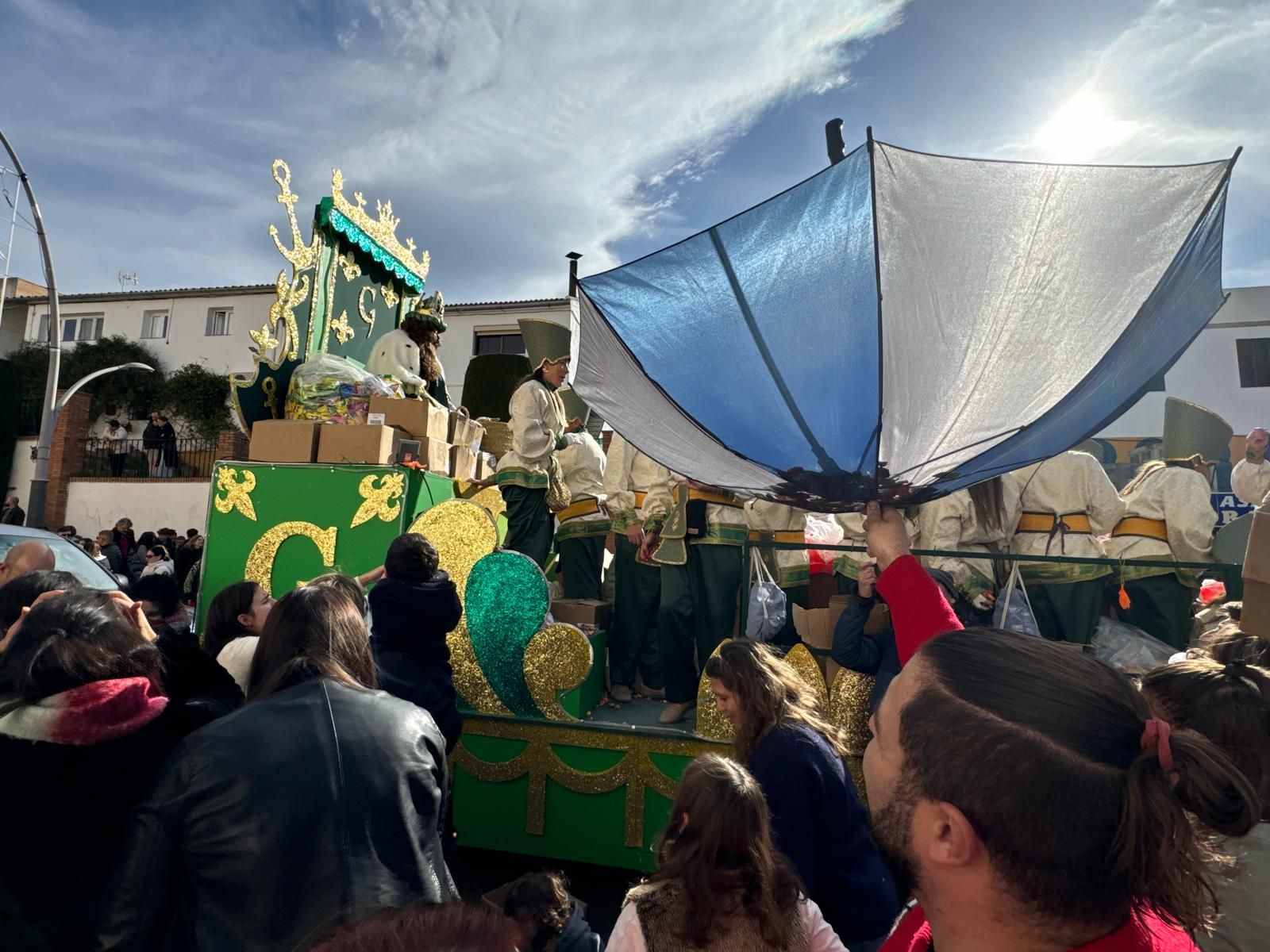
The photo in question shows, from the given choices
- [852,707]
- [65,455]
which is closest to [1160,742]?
[852,707]

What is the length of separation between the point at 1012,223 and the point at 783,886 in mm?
1607

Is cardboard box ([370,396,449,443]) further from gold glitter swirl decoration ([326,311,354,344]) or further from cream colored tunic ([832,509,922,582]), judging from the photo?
cream colored tunic ([832,509,922,582])

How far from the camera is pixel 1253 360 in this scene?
1838 centimetres

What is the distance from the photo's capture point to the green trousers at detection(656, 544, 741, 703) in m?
4.60

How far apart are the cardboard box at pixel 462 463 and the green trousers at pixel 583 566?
1.21 metres

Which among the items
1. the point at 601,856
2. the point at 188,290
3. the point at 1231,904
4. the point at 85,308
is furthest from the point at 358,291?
the point at 85,308

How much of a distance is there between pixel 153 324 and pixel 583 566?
2613 centimetres

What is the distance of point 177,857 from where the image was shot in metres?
1.54

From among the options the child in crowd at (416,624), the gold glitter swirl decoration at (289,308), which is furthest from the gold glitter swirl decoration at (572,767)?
the gold glitter swirl decoration at (289,308)

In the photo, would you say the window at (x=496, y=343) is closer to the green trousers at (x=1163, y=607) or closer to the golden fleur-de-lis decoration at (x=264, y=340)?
the golden fleur-de-lis decoration at (x=264, y=340)

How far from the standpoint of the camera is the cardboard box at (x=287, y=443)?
17.9 feet

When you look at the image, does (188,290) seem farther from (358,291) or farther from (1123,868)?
(1123,868)

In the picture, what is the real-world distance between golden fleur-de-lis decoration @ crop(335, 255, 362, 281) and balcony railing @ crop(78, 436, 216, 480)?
15.1 meters

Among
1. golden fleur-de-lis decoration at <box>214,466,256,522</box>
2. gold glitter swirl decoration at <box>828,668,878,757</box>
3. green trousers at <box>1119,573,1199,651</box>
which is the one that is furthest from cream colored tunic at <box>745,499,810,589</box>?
golden fleur-de-lis decoration at <box>214,466,256,522</box>
